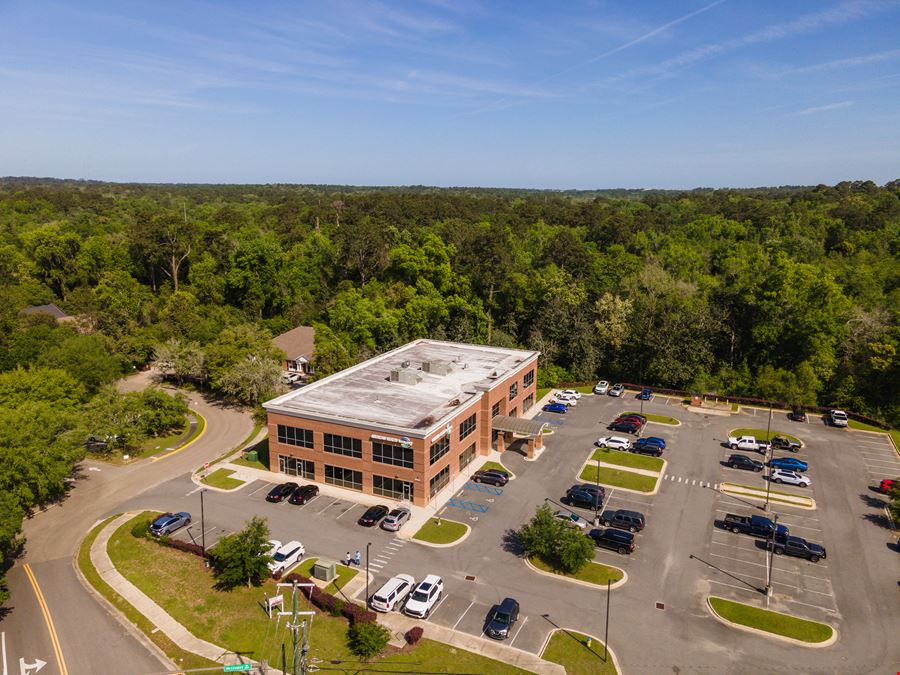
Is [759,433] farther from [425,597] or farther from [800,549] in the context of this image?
[425,597]

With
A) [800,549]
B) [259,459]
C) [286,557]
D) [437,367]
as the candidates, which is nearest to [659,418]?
[437,367]

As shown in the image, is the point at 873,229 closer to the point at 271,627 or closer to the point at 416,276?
the point at 416,276

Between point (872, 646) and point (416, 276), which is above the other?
point (416, 276)

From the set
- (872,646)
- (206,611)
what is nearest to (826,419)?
(872,646)

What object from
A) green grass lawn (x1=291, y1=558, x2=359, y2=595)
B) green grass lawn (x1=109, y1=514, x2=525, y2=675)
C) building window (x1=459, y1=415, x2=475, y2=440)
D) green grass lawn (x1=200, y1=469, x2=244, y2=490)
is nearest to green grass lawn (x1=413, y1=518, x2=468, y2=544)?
green grass lawn (x1=291, y1=558, x2=359, y2=595)

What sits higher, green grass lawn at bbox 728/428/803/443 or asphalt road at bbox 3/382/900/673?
green grass lawn at bbox 728/428/803/443

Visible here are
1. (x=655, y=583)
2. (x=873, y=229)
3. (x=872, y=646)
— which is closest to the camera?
(x=872, y=646)

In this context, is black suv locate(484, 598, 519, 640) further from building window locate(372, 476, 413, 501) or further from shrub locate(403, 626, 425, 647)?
building window locate(372, 476, 413, 501)
